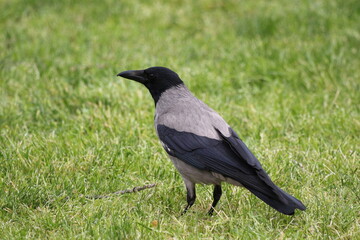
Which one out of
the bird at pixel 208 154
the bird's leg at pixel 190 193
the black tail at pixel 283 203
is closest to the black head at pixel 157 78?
the bird at pixel 208 154

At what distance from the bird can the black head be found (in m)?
0.15

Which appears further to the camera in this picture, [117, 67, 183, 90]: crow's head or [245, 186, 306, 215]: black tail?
Answer: [117, 67, 183, 90]: crow's head

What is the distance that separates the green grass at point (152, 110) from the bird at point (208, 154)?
0.20 meters

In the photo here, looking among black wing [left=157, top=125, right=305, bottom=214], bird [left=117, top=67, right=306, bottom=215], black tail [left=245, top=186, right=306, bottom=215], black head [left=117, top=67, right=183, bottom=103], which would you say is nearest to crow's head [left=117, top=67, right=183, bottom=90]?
black head [left=117, top=67, right=183, bottom=103]

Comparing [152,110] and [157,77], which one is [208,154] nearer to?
Answer: [157,77]

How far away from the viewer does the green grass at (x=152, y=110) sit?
4.03 meters

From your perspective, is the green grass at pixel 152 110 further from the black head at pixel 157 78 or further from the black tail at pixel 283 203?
the black head at pixel 157 78

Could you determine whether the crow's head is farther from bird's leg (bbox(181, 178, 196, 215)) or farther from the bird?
bird's leg (bbox(181, 178, 196, 215))

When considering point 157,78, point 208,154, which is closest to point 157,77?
point 157,78

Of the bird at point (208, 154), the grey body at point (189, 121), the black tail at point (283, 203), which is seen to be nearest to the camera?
the black tail at point (283, 203)

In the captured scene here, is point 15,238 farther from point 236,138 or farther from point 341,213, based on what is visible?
point 341,213

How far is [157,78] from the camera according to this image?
5.02 metres

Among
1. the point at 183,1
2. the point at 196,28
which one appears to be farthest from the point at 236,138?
the point at 183,1

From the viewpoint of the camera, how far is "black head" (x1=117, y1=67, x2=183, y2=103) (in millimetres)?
4969
